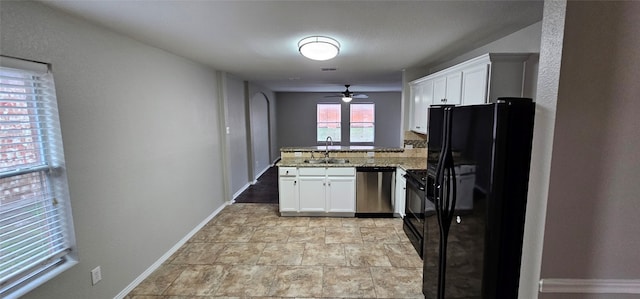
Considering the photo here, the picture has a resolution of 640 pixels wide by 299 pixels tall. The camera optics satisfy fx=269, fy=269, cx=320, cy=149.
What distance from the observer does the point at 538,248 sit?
4.22ft

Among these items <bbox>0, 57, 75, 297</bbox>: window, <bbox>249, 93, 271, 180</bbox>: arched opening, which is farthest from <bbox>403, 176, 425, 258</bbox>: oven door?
<bbox>249, 93, 271, 180</bbox>: arched opening

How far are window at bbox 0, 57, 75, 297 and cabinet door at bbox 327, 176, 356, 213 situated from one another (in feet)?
9.76

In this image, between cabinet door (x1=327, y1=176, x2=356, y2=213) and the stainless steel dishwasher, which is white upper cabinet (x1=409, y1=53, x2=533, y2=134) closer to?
the stainless steel dishwasher

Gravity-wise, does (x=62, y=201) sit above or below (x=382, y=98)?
below

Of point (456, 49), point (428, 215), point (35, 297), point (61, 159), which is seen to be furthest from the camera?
point (456, 49)

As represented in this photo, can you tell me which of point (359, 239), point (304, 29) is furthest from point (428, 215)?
point (304, 29)

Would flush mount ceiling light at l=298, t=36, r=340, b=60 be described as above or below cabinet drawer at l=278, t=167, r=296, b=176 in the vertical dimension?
above

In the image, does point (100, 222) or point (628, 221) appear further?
point (100, 222)

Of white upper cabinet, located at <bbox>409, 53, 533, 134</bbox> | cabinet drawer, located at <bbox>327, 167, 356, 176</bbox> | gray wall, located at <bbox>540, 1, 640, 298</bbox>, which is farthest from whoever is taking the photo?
cabinet drawer, located at <bbox>327, 167, 356, 176</bbox>

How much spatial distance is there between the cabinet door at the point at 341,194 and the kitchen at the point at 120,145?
199 cm

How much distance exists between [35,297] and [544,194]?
292 cm

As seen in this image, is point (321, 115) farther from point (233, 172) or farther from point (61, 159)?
point (61, 159)

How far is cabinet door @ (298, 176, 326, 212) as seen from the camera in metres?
4.17

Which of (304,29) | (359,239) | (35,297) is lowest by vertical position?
(359,239)
